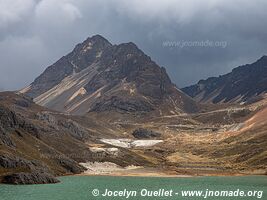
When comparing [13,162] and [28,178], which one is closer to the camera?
[28,178]

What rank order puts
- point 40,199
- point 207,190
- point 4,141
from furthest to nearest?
point 4,141 → point 207,190 → point 40,199

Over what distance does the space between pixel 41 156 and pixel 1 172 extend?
42.9 metres

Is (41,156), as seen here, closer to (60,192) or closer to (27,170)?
(27,170)

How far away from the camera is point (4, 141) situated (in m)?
175

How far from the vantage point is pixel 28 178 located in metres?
140

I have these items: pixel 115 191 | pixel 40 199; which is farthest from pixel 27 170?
pixel 40 199

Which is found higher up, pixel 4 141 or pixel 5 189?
pixel 4 141

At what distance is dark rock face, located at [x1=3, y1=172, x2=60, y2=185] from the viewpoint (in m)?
137

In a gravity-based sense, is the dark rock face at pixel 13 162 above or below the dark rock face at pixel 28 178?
above

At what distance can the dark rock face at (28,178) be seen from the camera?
136875 millimetres

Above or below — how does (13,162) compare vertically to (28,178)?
above

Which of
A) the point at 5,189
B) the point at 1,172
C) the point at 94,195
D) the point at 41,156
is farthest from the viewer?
the point at 41,156

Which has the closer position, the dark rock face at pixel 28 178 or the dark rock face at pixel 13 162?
the dark rock face at pixel 28 178

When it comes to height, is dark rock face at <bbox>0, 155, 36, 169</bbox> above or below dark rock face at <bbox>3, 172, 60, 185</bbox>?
above
